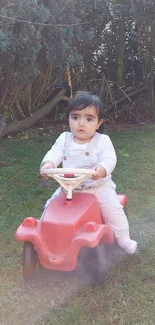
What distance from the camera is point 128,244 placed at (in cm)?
286

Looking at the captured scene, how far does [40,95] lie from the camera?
21.1ft

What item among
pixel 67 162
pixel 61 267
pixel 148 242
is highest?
pixel 67 162

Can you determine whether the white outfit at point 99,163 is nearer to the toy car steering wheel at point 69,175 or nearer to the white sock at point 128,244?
the white sock at point 128,244

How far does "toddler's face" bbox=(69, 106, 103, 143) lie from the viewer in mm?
2867

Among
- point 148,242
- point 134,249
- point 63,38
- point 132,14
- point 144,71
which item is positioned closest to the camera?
point 134,249

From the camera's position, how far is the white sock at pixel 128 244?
2854mm

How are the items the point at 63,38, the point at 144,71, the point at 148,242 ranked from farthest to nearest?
the point at 144,71 < the point at 63,38 < the point at 148,242

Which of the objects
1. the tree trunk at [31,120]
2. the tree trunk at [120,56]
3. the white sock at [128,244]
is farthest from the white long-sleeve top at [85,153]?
the tree trunk at [120,56]

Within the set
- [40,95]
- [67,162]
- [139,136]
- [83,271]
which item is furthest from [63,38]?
[83,271]

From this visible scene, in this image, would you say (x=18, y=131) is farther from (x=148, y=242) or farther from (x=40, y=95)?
(x=148, y=242)

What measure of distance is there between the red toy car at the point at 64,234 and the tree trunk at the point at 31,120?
345cm

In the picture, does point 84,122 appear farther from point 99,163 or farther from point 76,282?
point 76,282

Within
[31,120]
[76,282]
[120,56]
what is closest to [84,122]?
[76,282]

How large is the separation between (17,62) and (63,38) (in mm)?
621
